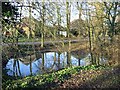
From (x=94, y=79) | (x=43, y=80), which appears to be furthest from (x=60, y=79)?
(x=94, y=79)

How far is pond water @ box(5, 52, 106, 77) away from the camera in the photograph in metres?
3.76

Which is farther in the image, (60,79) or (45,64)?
(45,64)

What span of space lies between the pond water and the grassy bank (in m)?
0.09

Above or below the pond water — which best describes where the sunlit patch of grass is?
below

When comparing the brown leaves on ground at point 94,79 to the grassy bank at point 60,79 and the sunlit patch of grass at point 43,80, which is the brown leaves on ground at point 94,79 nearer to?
the grassy bank at point 60,79

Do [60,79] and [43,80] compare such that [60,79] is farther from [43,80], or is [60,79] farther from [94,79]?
[94,79]

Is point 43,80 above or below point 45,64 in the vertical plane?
below

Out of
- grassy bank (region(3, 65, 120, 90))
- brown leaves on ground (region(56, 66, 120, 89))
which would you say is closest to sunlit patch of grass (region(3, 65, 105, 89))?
grassy bank (region(3, 65, 120, 90))

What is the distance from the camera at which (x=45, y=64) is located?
3.97 m

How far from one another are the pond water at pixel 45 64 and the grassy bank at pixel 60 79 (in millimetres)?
92

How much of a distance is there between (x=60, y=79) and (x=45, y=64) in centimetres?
34

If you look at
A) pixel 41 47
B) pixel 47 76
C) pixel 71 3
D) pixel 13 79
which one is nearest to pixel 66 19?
pixel 71 3

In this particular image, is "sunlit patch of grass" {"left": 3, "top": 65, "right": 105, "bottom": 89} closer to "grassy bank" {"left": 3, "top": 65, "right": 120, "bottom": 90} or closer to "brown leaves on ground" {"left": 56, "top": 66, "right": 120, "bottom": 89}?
"grassy bank" {"left": 3, "top": 65, "right": 120, "bottom": 90}

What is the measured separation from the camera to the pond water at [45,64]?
376 centimetres
